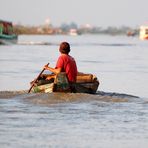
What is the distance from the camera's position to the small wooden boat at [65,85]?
18.2 metres

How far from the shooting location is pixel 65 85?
18.3 meters

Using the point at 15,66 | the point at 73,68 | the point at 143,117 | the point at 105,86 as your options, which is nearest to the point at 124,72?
the point at 15,66

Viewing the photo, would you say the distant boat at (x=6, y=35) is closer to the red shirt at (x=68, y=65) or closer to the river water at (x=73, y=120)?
the river water at (x=73, y=120)

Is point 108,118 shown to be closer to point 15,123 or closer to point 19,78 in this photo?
point 15,123

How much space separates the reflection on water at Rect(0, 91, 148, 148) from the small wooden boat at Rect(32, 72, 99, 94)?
159 mm

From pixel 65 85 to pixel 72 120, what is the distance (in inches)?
138

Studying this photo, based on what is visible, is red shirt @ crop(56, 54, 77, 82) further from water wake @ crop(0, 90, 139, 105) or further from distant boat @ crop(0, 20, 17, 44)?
distant boat @ crop(0, 20, 17, 44)

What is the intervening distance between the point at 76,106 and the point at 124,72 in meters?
15.6

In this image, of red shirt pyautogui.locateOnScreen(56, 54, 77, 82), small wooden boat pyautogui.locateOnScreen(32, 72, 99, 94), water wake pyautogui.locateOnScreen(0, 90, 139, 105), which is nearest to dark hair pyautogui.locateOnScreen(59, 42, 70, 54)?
red shirt pyautogui.locateOnScreen(56, 54, 77, 82)

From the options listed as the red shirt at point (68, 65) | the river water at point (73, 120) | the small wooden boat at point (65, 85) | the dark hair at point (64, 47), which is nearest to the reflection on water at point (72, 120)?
the river water at point (73, 120)

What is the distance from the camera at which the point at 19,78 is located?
27.7 metres

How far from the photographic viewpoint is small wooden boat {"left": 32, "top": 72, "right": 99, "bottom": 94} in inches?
717

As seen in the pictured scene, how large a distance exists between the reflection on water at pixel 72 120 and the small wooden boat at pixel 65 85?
16 centimetres

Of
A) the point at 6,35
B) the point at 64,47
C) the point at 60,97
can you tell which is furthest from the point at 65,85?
the point at 6,35
